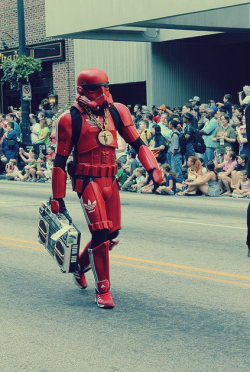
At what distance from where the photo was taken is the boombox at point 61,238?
20.6 feet

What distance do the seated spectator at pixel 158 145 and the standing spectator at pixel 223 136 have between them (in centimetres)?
139

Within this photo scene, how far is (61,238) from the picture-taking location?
6.32m

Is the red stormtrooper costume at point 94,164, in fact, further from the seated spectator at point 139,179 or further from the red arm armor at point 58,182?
the seated spectator at point 139,179

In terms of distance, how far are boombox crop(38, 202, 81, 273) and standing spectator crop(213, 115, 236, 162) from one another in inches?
419

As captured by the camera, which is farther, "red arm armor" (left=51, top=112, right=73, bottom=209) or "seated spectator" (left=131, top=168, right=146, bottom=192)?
"seated spectator" (left=131, top=168, right=146, bottom=192)

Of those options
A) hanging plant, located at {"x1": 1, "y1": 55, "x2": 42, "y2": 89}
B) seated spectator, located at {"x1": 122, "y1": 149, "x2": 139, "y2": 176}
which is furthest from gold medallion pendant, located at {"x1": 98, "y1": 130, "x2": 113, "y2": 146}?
hanging plant, located at {"x1": 1, "y1": 55, "x2": 42, "y2": 89}

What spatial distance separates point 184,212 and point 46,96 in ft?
63.8

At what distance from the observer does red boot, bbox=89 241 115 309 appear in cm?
630

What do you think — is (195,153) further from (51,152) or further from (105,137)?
(105,137)

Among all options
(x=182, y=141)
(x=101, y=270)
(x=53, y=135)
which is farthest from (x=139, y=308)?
(x=53, y=135)

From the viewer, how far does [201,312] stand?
602cm

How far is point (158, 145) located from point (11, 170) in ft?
21.6

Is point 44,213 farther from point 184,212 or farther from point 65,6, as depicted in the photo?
point 65,6

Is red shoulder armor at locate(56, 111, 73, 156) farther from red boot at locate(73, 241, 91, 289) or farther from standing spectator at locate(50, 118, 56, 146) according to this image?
standing spectator at locate(50, 118, 56, 146)
